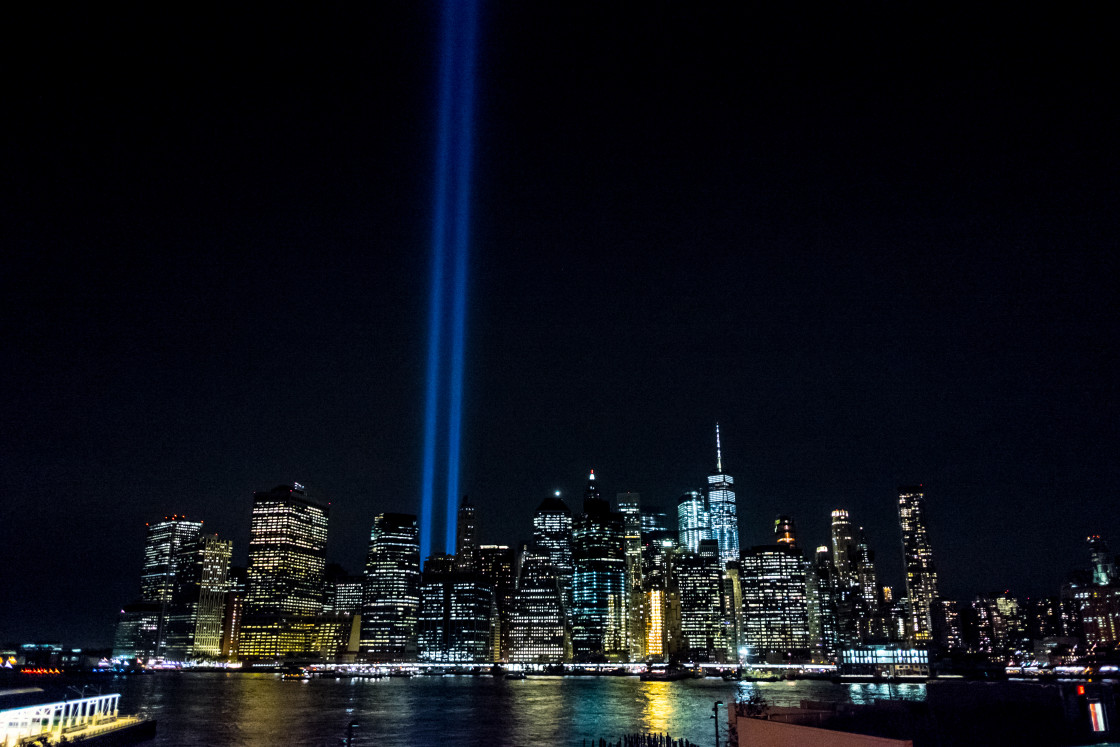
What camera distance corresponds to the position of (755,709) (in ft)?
110

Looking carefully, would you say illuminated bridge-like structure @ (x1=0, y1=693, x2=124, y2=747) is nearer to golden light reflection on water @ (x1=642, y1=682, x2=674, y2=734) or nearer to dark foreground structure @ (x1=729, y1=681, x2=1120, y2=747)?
dark foreground structure @ (x1=729, y1=681, x2=1120, y2=747)

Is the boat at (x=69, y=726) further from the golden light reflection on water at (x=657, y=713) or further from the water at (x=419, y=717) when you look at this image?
the golden light reflection on water at (x=657, y=713)

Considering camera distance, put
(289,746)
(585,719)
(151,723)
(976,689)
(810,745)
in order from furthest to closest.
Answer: (585,719) < (151,723) < (289,746) < (976,689) < (810,745)

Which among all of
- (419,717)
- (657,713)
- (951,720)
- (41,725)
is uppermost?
(951,720)

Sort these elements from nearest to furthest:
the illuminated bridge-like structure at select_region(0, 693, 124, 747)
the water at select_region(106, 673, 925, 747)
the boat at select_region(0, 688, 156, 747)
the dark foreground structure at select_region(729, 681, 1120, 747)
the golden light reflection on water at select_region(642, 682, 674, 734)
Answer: the dark foreground structure at select_region(729, 681, 1120, 747), the illuminated bridge-like structure at select_region(0, 693, 124, 747), the boat at select_region(0, 688, 156, 747), the water at select_region(106, 673, 925, 747), the golden light reflection on water at select_region(642, 682, 674, 734)

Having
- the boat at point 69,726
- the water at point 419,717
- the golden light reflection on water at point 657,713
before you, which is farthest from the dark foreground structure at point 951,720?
the boat at point 69,726

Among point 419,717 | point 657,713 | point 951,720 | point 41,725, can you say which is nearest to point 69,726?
point 41,725

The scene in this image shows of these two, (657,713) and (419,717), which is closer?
(419,717)

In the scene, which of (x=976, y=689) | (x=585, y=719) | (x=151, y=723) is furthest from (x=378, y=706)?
(x=976, y=689)

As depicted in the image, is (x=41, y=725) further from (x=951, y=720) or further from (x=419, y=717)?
(x=951, y=720)

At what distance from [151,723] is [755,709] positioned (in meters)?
70.6

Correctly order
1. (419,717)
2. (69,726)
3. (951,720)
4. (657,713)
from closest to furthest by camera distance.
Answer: (951,720)
(69,726)
(419,717)
(657,713)

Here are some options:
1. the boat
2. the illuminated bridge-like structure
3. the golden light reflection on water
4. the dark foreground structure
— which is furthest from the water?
the dark foreground structure

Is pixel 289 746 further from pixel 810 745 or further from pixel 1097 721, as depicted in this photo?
pixel 1097 721
